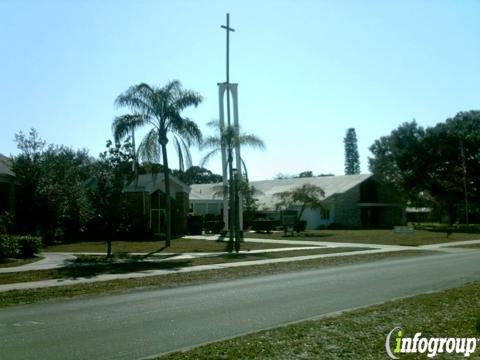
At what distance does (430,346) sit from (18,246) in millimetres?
19441

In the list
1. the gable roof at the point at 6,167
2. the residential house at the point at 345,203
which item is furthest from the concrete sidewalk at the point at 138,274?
the residential house at the point at 345,203

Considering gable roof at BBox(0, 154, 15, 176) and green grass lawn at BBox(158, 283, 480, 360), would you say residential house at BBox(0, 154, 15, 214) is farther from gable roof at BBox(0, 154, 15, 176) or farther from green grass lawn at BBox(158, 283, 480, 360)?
green grass lawn at BBox(158, 283, 480, 360)

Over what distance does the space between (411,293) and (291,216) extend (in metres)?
31.4

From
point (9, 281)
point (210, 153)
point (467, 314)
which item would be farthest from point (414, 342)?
point (210, 153)

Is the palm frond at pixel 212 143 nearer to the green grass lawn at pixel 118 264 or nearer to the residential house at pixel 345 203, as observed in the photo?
the green grass lawn at pixel 118 264

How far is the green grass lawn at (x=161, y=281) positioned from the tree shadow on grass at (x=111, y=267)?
865 mm

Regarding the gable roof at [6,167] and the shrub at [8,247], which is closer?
the shrub at [8,247]

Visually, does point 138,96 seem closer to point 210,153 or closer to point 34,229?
point 210,153

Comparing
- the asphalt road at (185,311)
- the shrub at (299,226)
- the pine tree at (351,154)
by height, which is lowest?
the asphalt road at (185,311)

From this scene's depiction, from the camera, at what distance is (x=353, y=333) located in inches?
313

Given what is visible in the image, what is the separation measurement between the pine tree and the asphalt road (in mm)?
99790

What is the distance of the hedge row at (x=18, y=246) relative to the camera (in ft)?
72.1

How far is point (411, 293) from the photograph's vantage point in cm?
1274

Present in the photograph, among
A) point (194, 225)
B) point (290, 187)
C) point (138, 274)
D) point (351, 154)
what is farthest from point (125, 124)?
point (351, 154)
